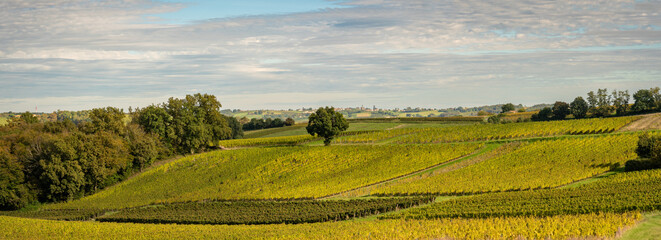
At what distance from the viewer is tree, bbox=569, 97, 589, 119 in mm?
118000

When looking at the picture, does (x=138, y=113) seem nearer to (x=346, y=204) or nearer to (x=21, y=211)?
(x=21, y=211)

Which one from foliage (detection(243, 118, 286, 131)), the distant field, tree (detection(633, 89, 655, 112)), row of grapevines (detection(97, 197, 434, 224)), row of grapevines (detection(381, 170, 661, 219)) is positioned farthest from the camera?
foliage (detection(243, 118, 286, 131))

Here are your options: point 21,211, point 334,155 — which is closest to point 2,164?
point 21,211

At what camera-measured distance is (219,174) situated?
8038cm

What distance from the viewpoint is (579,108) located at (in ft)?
391

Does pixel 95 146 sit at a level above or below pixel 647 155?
above

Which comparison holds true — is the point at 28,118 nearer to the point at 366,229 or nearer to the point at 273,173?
the point at 273,173

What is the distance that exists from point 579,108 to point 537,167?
6770 centimetres

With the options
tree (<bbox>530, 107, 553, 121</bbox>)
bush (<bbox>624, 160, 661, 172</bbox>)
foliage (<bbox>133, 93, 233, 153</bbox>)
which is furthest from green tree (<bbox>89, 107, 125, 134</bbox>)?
tree (<bbox>530, 107, 553, 121</bbox>)

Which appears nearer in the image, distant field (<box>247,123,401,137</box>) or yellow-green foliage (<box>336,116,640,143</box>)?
yellow-green foliage (<box>336,116,640,143</box>)

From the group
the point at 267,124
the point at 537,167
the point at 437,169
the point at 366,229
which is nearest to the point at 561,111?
the point at 537,167

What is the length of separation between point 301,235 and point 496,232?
44.1 ft

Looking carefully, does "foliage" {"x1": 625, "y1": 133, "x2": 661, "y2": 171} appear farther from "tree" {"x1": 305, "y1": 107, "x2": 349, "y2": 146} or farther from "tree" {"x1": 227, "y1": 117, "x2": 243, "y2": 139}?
"tree" {"x1": 227, "y1": 117, "x2": 243, "y2": 139}

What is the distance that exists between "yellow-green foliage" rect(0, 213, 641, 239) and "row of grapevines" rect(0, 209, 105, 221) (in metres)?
8.03
